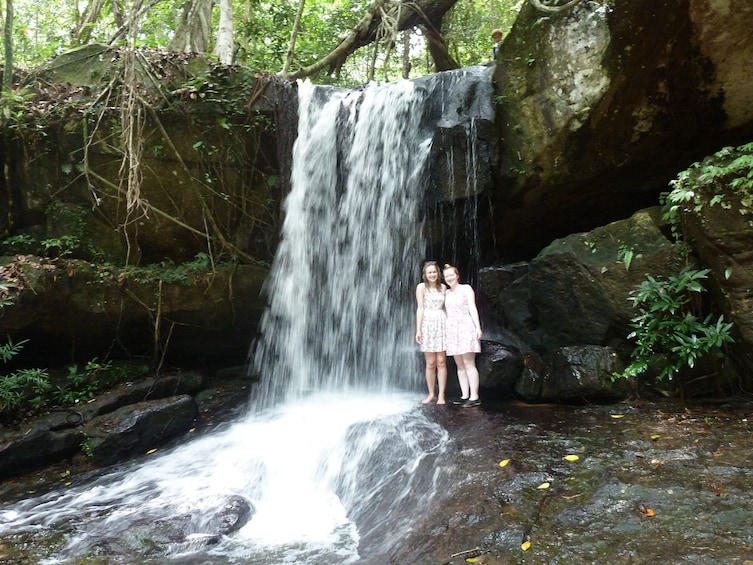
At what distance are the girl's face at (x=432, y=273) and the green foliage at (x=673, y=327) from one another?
2208mm

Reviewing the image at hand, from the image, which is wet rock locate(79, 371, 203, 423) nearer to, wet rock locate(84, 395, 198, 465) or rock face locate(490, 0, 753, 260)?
wet rock locate(84, 395, 198, 465)

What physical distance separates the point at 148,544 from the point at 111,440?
2523mm

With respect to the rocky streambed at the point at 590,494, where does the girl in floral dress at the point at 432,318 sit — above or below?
above

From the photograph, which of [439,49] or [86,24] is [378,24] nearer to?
[439,49]

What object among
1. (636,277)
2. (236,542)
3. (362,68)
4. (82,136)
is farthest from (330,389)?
(362,68)

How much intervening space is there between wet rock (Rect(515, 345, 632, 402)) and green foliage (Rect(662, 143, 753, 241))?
1.80m

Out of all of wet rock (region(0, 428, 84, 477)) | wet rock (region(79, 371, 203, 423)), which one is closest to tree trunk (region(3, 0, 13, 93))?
wet rock (region(79, 371, 203, 423))

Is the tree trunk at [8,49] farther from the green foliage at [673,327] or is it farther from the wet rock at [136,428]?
the green foliage at [673,327]

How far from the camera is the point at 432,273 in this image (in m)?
6.25

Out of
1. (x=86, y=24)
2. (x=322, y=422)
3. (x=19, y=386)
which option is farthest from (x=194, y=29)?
(x=322, y=422)

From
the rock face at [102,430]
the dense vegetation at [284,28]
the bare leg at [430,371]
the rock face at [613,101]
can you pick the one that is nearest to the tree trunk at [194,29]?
the dense vegetation at [284,28]

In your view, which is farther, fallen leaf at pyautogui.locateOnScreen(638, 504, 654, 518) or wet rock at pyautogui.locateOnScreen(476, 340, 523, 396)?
wet rock at pyautogui.locateOnScreen(476, 340, 523, 396)

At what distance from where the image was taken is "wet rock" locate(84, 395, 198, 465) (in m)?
6.22

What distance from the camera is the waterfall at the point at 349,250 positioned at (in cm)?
787
